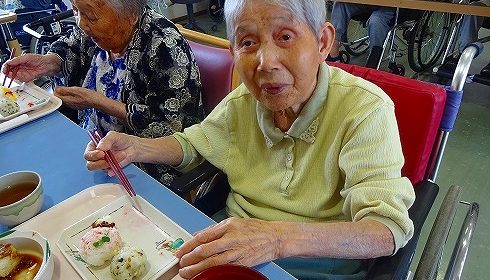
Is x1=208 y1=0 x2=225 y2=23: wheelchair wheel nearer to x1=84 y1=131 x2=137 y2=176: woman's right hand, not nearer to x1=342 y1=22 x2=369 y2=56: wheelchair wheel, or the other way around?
A: x1=342 y1=22 x2=369 y2=56: wheelchair wheel

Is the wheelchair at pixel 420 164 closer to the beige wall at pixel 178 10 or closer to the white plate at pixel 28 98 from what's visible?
the white plate at pixel 28 98

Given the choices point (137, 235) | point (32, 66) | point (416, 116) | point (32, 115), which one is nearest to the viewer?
point (137, 235)

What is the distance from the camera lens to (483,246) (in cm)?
189

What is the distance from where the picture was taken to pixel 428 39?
12.0 ft

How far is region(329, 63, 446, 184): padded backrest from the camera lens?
1.10 m

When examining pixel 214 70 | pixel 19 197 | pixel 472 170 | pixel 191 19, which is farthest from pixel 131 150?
pixel 191 19

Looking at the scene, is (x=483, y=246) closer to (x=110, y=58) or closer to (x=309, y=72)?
(x=309, y=72)

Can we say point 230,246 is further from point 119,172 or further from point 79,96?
point 79,96

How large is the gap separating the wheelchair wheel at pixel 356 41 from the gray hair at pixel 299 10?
2830 millimetres

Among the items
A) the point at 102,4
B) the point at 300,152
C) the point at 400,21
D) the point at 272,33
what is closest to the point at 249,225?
the point at 300,152

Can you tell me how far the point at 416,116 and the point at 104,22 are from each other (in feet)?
3.51

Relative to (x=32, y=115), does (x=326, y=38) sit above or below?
above

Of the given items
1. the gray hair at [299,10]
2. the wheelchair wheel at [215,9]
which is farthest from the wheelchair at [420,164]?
the wheelchair wheel at [215,9]

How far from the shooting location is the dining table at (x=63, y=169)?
90cm
